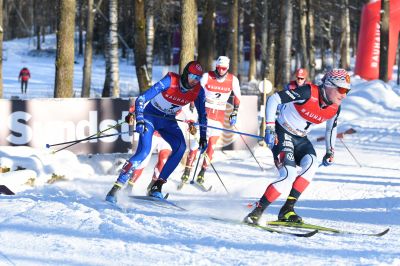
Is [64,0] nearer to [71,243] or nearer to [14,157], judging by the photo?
[14,157]

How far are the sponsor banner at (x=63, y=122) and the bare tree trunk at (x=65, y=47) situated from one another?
2.10m

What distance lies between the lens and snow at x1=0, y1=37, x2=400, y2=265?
5422 millimetres

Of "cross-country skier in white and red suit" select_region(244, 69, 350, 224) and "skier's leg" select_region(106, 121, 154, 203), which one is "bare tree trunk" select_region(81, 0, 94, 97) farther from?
"cross-country skier in white and red suit" select_region(244, 69, 350, 224)

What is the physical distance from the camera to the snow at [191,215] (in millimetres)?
5422

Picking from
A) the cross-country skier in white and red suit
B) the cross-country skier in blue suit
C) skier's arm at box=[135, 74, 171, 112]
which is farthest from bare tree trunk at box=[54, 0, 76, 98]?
the cross-country skier in white and red suit

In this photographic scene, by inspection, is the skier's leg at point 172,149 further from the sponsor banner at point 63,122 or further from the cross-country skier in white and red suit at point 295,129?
the sponsor banner at point 63,122

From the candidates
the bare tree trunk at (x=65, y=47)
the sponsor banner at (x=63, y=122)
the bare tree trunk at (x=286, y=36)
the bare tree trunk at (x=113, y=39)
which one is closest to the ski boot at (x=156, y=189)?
the sponsor banner at (x=63, y=122)

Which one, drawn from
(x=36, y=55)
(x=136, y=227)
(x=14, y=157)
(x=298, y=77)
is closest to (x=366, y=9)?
(x=298, y=77)

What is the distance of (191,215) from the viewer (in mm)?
7336

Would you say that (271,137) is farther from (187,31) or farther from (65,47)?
(65,47)

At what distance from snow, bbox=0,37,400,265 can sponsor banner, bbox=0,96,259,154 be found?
0.25 metres

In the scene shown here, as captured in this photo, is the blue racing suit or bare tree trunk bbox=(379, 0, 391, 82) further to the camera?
bare tree trunk bbox=(379, 0, 391, 82)

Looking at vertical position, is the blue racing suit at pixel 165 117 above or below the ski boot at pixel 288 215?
above

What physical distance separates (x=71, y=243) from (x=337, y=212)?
3537 mm
